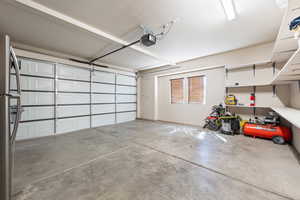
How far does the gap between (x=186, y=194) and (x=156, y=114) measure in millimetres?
5103

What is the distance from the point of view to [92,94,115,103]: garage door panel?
5233 mm

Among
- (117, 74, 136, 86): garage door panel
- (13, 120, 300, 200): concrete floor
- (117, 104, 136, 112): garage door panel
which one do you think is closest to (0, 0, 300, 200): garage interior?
(13, 120, 300, 200): concrete floor

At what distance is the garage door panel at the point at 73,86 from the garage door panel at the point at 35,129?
4.20ft

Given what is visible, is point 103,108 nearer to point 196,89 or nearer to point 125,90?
point 125,90

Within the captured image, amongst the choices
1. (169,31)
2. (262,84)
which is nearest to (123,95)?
(169,31)

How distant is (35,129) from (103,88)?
109 inches

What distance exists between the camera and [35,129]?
373cm

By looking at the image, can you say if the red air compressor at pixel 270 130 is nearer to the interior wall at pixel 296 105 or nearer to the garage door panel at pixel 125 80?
the interior wall at pixel 296 105

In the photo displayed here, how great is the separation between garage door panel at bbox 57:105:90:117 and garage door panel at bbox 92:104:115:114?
302 mm

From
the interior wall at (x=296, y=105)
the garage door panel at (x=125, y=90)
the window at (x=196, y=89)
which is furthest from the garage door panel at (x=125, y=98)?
the interior wall at (x=296, y=105)

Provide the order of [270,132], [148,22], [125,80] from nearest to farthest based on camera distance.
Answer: [148,22] → [270,132] → [125,80]

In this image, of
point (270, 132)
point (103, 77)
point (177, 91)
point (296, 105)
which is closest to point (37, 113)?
point (103, 77)

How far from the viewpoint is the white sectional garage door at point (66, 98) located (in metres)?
3.66

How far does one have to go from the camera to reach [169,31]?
9.85 ft
